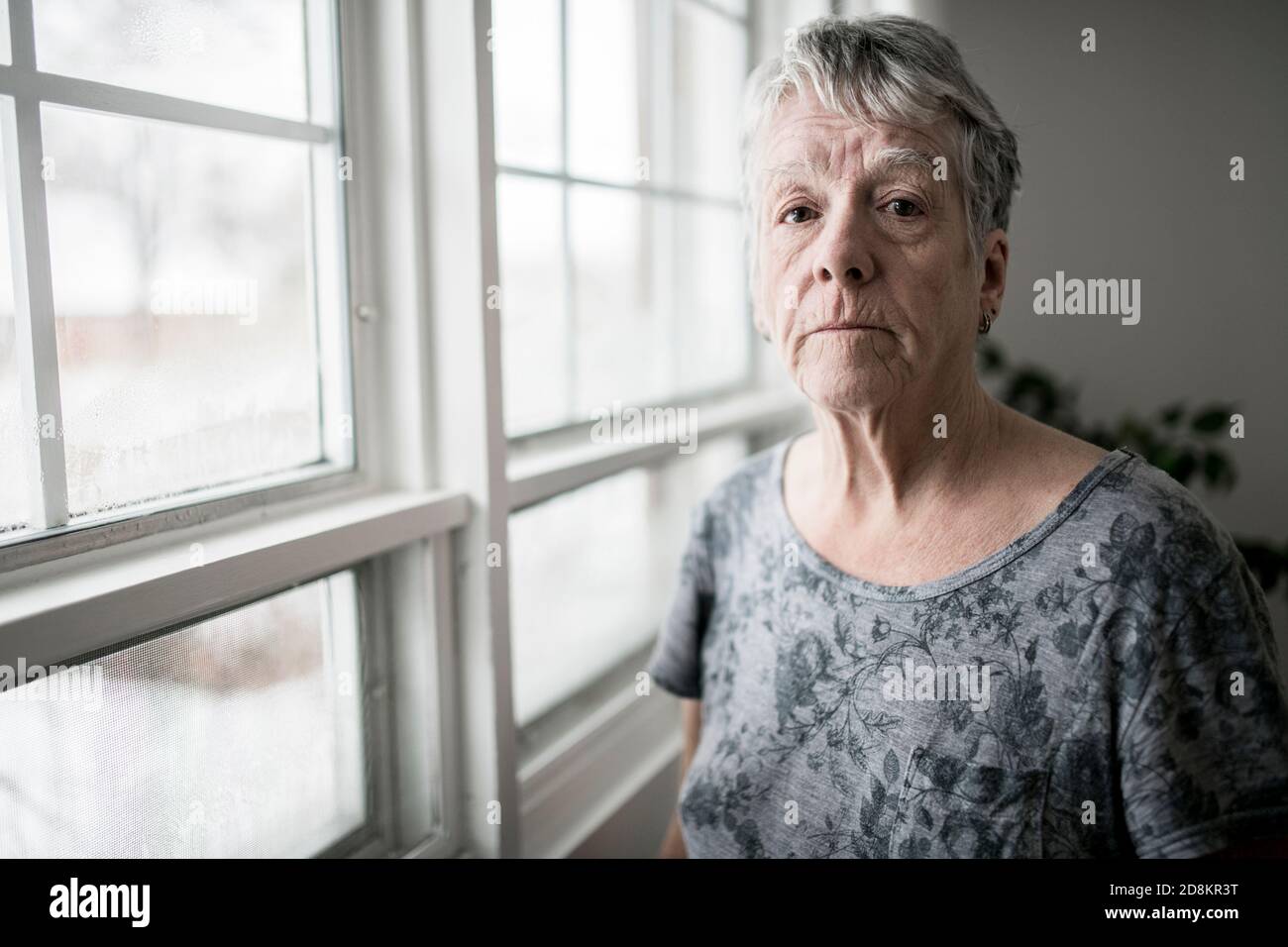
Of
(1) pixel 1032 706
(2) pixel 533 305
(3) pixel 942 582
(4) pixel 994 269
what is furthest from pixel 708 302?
(1) pixel 1032 706

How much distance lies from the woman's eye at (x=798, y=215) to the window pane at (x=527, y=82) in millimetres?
547

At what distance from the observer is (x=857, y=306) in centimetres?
85

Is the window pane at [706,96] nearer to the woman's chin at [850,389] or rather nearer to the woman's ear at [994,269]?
the woman's ear at [994,269]

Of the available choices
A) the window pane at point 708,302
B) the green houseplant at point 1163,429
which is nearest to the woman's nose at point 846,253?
the green houseplant at point 1163,429

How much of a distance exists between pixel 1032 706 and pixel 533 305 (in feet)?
3.12

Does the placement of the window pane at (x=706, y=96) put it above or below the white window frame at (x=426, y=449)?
above

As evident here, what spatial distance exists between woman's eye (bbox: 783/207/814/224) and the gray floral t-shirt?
366 millimetres

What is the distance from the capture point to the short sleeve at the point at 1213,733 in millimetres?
741

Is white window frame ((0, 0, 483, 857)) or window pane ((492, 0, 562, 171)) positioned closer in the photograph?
white window frame ((0, 0, 483, 857))

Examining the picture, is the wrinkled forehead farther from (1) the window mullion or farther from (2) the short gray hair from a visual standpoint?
(1) the window mullion

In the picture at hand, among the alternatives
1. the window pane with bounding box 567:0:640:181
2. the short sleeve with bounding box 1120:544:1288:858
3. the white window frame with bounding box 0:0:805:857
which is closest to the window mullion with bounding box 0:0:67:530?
the white window frame with bounding box 0:0:805:857

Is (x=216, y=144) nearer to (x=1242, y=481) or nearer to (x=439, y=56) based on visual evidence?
(x=439, y=56)

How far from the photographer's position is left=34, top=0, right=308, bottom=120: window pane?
0.78 metres
